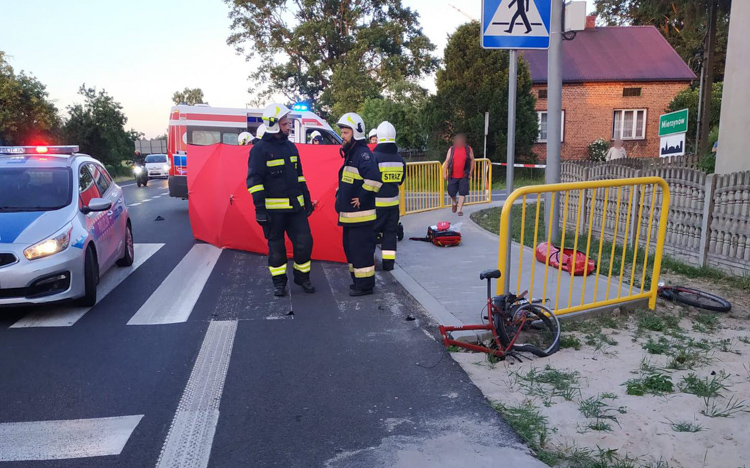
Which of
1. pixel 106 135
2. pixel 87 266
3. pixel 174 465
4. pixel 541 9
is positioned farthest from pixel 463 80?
pixel 106 135

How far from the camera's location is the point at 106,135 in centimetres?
4453

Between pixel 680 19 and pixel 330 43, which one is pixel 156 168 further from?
pixel 680 19

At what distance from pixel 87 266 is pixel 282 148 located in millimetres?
2396

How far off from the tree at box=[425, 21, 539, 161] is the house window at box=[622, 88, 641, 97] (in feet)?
30.6

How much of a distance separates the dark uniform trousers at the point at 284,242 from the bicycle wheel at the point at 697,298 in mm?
3855

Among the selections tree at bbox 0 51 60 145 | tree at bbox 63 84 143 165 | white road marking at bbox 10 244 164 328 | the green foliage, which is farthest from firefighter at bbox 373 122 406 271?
tree at bbox 63 84 143 165

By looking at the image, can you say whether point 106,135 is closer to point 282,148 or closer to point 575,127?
point 575,127

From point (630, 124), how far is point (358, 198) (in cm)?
2842

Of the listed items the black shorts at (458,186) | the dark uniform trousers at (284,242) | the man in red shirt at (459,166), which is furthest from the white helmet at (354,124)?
the black shorts at (458,186)

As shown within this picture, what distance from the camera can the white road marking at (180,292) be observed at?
6129 mm

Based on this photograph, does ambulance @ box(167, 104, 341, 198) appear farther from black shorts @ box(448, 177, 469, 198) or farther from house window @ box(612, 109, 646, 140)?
house window @ box(612, 109, 646, 140)

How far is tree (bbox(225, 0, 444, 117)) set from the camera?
41.3 metres

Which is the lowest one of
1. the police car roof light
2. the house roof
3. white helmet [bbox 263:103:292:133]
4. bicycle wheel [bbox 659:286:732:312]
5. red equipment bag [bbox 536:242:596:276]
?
bicycle wheel [bbox 659:286:732:312]

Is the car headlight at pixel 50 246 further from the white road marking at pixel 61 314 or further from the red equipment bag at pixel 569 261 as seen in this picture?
the red equipment bag at pixel 569 261
